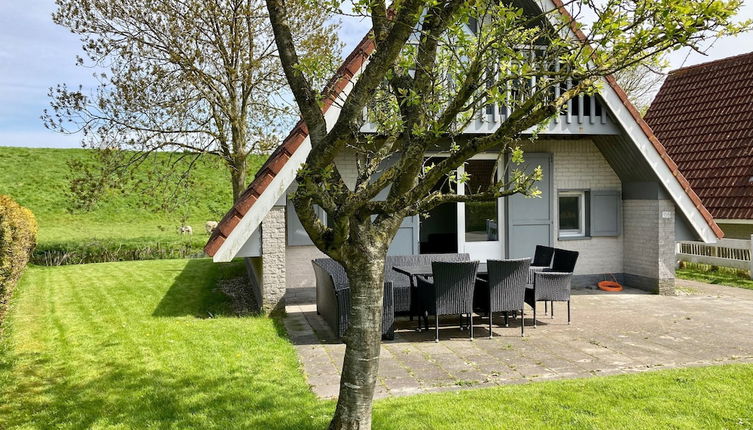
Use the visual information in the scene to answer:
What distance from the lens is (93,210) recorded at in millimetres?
22609

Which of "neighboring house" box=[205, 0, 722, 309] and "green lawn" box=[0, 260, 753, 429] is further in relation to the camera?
"neighboring house" box=[205, 0, 722, 309]

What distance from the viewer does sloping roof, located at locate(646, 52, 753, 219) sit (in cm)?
1444

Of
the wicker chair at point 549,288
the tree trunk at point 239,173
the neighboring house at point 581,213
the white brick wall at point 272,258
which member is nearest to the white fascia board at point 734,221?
the neighboring house at point 581,213

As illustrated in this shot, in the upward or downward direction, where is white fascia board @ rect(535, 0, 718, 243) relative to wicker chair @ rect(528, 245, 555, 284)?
upward

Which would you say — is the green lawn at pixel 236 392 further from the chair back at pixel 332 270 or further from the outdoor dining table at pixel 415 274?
the outdoor dining table at pixel 415 274

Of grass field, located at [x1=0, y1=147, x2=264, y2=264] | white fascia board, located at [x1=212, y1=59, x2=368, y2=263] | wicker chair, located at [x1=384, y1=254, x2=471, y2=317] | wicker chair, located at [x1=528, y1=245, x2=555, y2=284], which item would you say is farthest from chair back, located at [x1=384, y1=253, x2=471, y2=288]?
grass field, located at [x1=0, y1=147, x2=264, y2=264]

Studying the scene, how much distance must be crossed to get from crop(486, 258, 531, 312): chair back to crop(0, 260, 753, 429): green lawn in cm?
224

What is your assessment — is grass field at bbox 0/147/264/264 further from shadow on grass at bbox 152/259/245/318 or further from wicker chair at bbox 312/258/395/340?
wicker chair at bbox 312/258/395/340

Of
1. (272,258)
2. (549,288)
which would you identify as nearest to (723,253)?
(549,288)

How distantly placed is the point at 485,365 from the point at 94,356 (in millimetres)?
4738

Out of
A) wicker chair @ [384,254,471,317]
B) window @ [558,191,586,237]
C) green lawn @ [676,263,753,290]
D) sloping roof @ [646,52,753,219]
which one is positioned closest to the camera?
wicker chair @ [384,254,471,317]

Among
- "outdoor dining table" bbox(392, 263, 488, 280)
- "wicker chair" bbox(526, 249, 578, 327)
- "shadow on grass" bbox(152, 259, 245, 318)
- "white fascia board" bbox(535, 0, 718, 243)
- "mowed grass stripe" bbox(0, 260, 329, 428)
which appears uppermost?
"white fascia board" bbox(535, 0, 718, 243)

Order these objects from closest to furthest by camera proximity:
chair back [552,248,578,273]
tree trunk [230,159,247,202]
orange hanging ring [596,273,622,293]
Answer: chair back [552,248,578,273], orange hanging ring [596,273,622,293], tree trunk [230,159,247,202]

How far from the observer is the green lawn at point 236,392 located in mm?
4652
